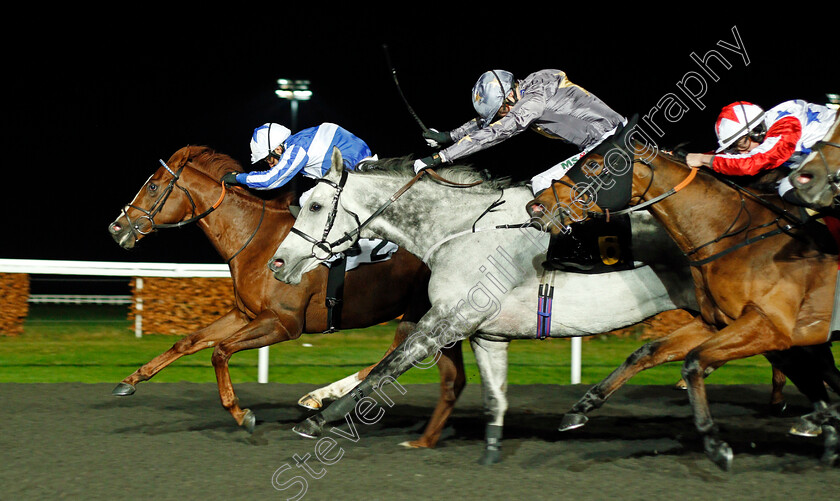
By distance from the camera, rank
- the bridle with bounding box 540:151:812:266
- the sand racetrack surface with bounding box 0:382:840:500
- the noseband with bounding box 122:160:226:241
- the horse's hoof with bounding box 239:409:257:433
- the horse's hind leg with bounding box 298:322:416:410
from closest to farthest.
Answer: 1. the sand racetrack surface with bounding box 0:382:840:500
2. the bridle with bounding box 540:151:812:266
3. the horse's hoof with bounding box 239:409:257:433
4. the horse's hind leg with bounding box 298:322:416:410
5. the noseband with bounding box 122:160:226:241

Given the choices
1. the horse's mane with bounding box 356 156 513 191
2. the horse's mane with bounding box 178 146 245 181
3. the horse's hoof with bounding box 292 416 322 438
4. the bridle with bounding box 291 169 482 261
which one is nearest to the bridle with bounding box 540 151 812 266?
the horse's mane with bounding box 356 156 513 191

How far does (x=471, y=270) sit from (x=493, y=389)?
64 centimetres

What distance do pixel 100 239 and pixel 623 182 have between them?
21.6 meters

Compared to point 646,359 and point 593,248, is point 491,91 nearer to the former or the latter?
point 593,248

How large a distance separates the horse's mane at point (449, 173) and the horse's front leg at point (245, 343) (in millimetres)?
1172

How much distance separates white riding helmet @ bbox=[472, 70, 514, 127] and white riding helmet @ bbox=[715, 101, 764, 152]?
3.80ft

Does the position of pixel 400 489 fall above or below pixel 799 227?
below

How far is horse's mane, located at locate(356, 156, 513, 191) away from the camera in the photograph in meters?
4.44

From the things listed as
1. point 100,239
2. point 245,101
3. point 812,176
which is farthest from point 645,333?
point 245,101

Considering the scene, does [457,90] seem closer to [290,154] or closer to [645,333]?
[645,333]

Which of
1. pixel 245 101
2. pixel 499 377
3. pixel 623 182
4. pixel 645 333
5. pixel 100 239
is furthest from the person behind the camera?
pixel 245 101

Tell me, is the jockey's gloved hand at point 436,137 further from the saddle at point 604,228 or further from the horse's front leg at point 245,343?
the horse's front leg at point 245,343

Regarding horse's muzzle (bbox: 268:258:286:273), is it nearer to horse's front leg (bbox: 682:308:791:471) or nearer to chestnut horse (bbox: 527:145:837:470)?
chestnut horse (bbox: 527:145:837:470)

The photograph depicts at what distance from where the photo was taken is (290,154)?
523cm
